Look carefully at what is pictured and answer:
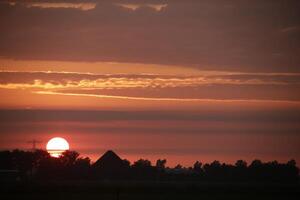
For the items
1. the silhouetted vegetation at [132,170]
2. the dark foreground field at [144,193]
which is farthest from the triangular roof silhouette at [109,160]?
the dark foreground field at [144,193]

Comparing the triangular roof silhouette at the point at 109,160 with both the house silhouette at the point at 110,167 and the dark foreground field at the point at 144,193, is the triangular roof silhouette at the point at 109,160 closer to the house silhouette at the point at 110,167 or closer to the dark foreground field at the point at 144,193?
the house silhouette at the point at 110,167

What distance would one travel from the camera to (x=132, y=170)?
84.1 meters

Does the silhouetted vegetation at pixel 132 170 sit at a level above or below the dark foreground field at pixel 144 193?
above

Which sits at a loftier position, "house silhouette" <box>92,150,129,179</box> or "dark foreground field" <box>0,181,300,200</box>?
"house silhouette" <box>92,150,129,179</box>

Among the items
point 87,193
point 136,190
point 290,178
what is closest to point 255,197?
point 136,190

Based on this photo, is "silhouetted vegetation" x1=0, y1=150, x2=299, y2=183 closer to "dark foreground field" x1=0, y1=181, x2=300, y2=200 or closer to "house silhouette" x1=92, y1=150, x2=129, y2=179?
"house silhouette" x1=92, y1=150, x2=129, y2=179

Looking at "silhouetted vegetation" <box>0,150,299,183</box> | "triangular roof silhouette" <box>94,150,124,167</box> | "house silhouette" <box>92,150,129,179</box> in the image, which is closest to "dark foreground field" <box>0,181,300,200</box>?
"silhouetted vegetation" <box>0,150,299,183</box>

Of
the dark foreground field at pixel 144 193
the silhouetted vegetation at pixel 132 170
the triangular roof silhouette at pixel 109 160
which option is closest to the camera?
the dark foreground field at pixel 144 193

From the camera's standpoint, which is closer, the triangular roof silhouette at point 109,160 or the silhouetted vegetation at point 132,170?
the silhouetted vegetation at point 132,170

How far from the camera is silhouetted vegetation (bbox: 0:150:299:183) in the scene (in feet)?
256

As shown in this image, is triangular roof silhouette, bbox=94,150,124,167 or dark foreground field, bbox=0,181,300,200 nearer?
dark foreground field, bbox=0,181,300,200

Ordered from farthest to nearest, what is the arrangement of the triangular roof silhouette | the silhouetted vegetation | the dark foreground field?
the triangular roof silhouette → the silhouetted vegetation → the dark foreground field

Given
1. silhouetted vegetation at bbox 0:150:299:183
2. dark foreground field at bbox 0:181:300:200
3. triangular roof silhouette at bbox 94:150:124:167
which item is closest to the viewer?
dark foreground field at bbox 0:181:300:200

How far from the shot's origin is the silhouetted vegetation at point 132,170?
256 feet
